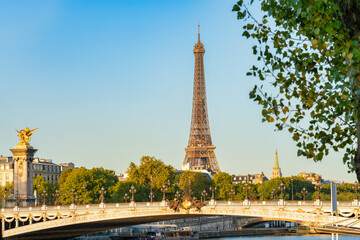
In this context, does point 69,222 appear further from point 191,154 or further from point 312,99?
point 191,154

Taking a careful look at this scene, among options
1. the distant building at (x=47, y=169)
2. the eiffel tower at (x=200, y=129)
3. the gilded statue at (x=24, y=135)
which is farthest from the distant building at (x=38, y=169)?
the gilded statue at (x=24, y=135)

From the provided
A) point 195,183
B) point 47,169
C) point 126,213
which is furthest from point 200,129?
point 126,213

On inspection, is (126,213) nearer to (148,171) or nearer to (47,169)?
(148,171)

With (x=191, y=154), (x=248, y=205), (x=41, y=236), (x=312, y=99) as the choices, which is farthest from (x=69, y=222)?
(x=191, y=154)

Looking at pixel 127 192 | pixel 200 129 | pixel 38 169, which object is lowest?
pixel 127 192

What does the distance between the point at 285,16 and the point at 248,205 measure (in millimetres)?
45401

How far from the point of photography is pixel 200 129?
151 meters

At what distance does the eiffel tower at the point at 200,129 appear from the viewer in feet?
488

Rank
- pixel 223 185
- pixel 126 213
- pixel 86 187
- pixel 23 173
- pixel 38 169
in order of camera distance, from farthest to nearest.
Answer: pixel 38 169 → pixel 223 185 → pixel 86 187 → pixel 23 173 → pixel 126 213

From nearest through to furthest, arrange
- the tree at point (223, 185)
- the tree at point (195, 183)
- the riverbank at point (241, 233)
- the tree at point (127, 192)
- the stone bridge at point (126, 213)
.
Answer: the stone bridge at point (126, 213) → the tree at point (127, 192) → the riverbank at point (241, 233) → the tree at point (195, 183) → the tree at point (223, 185)

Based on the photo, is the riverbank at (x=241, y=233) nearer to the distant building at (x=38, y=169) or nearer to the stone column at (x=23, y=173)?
the stone column at (x=23, y=173)

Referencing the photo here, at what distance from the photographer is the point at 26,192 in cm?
A: 6769

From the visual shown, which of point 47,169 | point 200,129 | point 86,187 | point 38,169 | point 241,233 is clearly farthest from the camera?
point 200,129

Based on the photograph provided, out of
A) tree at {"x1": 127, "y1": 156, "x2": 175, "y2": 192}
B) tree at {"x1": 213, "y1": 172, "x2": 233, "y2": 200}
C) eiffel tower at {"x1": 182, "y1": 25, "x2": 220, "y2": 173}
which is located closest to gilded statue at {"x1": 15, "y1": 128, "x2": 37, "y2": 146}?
tree at {"x1": 127, "y1": 156, "x2": 175, "y2": 192}
